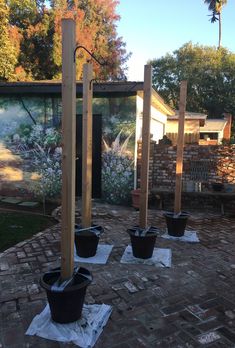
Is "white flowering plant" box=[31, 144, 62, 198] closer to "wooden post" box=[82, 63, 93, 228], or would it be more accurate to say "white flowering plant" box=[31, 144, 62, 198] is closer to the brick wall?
the brick wall

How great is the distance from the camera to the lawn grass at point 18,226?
550 centimetres

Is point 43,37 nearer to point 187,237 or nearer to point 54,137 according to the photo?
point 54,137

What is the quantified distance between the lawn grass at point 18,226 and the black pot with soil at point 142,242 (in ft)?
6.37

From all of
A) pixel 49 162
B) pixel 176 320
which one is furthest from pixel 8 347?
pixel 49 162

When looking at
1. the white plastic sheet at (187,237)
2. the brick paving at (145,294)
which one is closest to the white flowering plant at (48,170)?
the brick paving at (145,294)

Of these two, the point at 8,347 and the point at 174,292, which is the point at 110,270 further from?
the point at 8,347

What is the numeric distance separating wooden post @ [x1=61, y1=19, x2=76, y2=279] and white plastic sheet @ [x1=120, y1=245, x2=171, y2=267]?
5.81ft

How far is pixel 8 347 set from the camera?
275 centimetres

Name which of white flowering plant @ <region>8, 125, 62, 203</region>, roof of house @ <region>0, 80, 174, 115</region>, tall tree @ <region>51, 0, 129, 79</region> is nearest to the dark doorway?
white flowering plant @ <region>8, 125, 62, 203</region>

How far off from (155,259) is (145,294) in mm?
1054

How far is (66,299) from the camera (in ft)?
9.63

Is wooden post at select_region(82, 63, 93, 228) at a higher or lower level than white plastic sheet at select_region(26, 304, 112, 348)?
higher

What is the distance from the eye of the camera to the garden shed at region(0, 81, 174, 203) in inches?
321

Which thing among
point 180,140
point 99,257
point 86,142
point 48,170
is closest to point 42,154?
point 48,170
